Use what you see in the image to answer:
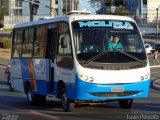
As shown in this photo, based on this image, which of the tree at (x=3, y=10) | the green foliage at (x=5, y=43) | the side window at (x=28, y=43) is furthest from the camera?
the tree at (x=3, y=10)

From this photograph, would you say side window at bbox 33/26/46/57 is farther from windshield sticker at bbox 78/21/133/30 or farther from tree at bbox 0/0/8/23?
tree at bbox 0/0/8/23

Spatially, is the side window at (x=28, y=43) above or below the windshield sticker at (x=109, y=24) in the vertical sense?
below

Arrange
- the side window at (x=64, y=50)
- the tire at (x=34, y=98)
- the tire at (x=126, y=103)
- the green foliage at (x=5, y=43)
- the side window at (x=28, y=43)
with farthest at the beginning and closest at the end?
the green foliage at (x=5, y=43), the tire at (x=34, y=98), the side window at (x=28, y=43), the tire at (x=126, y=103), the side window at (x=64, y=50)

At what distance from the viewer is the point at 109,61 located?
15.5 m

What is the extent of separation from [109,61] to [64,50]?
4.82 feet

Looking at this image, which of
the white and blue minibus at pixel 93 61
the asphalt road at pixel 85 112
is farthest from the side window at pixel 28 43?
the asphalt road at pixel 85 112

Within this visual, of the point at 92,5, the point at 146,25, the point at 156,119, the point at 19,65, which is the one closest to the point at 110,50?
the point at 156,119

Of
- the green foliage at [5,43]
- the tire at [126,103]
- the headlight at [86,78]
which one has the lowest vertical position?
the green foliage at [5,43]

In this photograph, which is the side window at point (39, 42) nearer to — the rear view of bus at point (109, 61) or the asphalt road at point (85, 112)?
the asphalt road at point (85, 112)

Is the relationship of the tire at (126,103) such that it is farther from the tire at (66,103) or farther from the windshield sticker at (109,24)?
the windshield sticker at (109,24)

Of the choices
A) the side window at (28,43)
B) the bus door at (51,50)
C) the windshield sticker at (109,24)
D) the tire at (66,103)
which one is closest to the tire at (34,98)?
the side window at (28,43)

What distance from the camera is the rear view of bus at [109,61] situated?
1522 centimetres

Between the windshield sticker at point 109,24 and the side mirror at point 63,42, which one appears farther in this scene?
the side mirror at point 63,42

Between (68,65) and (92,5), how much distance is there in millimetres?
112183
